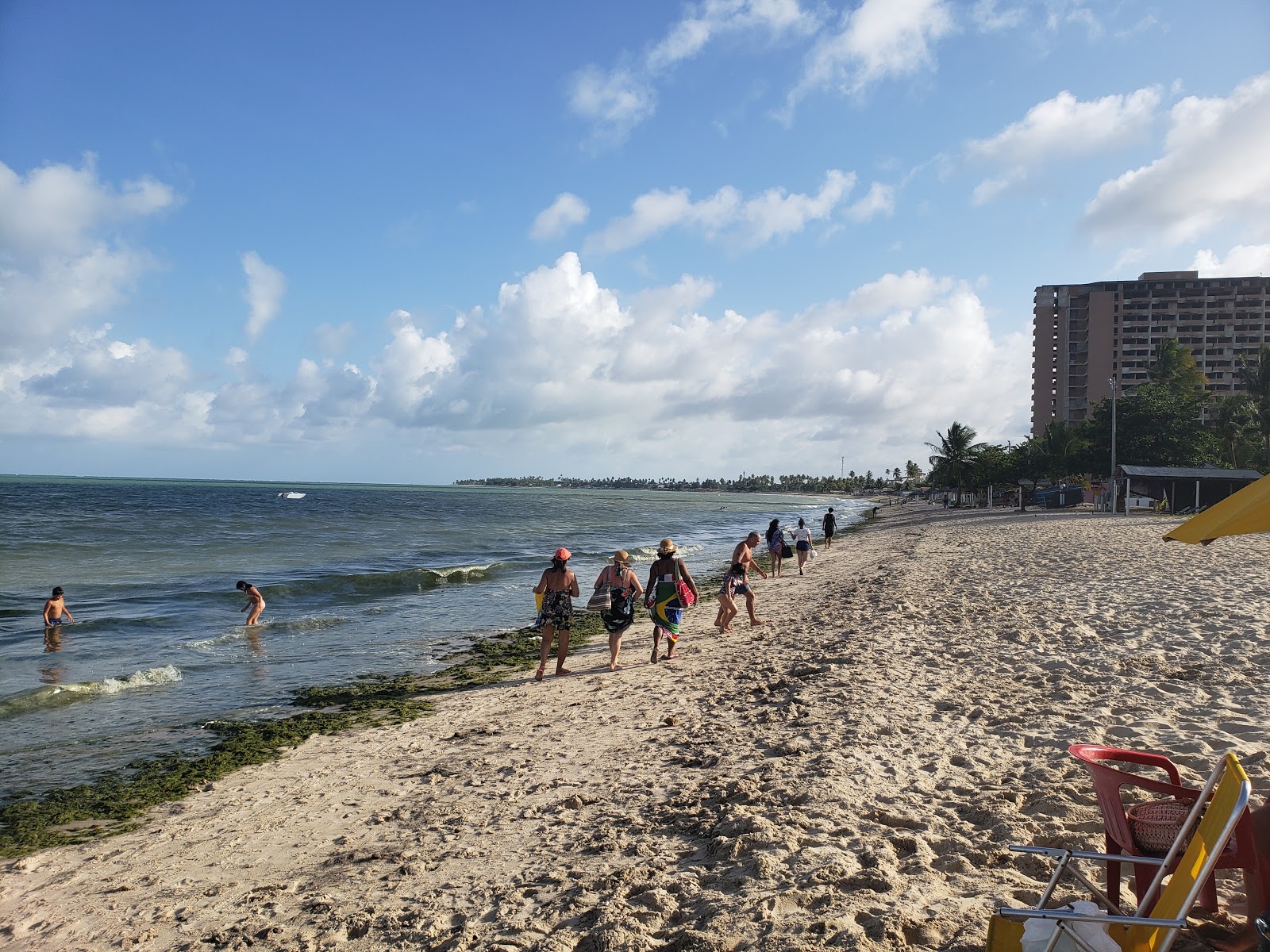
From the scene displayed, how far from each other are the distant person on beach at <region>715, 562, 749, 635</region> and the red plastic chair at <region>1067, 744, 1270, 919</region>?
25.9 ft

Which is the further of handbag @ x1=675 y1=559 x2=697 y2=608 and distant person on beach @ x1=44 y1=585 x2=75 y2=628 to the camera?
distant person on beach @ x1=44 y1=585 x2=75 y2=628

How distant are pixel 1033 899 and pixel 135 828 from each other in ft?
19.0

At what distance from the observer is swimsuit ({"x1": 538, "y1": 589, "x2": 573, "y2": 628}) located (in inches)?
355

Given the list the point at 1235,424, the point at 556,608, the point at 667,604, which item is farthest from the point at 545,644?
the point at 1235,424

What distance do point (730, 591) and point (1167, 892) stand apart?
8834 millimetres

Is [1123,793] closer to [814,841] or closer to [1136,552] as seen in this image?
[814,841]

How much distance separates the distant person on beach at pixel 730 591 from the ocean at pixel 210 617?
4233 mm

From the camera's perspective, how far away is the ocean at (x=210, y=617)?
8195 millimetres

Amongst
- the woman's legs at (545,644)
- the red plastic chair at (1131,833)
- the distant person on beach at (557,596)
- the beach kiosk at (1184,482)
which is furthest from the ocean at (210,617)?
the beach kiosk at (1184,482)

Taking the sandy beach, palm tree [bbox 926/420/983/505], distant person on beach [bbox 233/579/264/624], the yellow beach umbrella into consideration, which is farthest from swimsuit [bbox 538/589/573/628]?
palm tree [bbox 926/420/983/505]

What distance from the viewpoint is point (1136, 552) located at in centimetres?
1739

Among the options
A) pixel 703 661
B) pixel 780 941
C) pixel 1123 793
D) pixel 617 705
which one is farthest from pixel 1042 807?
pixel 703 661

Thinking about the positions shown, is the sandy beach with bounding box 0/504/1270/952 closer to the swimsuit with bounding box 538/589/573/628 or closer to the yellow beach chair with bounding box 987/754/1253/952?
the yellow beach chair with bounding box 987/754/1253/952

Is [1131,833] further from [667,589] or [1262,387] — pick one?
[1262,387]
